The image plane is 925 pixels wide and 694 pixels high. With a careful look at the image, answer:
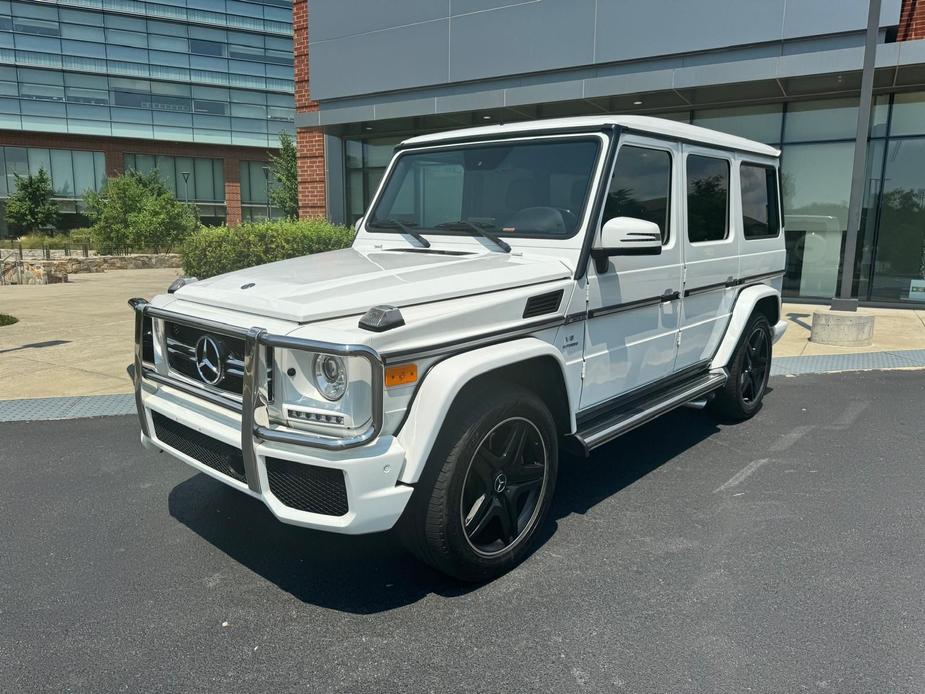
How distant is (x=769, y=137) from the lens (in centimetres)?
1256

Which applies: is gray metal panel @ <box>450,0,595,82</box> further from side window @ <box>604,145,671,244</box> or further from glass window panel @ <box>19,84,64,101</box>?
glass window panel @ <box>19,84,64,101</box>

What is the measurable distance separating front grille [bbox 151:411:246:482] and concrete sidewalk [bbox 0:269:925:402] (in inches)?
128

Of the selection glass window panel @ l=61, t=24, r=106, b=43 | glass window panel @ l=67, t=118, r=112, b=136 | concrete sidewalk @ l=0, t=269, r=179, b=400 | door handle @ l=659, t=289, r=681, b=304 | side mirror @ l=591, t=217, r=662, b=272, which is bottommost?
concrete sidewalk @ l=0, t=269, r=179, b=400

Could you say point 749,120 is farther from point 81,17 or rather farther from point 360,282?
point 81,17

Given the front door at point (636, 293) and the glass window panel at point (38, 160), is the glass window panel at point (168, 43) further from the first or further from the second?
the front door at point (636, 293)

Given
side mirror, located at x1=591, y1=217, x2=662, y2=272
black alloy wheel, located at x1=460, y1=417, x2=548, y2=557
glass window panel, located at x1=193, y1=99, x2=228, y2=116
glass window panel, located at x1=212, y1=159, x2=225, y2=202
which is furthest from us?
glass window panel, located at x1=212, y1=159, x2=225, y2=202

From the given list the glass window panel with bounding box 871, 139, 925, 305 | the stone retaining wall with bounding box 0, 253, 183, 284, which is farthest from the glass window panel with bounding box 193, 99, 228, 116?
the glass window panel with bounding box 871, 139, 925, 305

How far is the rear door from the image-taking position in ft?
15.0

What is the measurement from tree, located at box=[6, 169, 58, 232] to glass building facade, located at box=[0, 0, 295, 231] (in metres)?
3.71

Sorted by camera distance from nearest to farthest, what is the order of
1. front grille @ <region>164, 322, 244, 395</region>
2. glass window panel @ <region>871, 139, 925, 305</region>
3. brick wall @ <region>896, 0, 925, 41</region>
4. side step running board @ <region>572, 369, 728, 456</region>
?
front grille @ <region>164, 322, 244, 395</region> → side step running board @ <region>572, 369, 728, 456</region> → brick wall @ <region>896, 0, 925, 41</region> → glass window panel @ <region>871, 139, 925, 305</region>

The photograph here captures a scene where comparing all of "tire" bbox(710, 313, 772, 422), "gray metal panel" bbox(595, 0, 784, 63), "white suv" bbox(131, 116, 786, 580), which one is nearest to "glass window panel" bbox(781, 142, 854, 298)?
"gray metal panel" bbox(595, 0, 784, 63)

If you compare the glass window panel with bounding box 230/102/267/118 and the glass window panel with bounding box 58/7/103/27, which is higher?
the glass window panel with bounding box 58/7/103/27

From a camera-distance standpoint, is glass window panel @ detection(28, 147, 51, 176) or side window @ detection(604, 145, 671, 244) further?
glass window panel @ detection(28, 147, 51, 176)

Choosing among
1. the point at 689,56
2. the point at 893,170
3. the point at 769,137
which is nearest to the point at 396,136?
the point at 689,56
